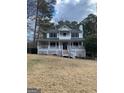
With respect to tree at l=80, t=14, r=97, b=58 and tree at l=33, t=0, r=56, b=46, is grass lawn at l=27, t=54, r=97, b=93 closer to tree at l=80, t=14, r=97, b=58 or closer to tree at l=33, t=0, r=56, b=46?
tree at l=80, t=14, r=97, b=58

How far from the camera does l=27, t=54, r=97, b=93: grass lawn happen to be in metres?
2.24

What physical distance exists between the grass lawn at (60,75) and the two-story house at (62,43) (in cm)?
5

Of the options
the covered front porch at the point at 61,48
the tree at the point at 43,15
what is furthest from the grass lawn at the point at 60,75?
the tree at the point at 43,15

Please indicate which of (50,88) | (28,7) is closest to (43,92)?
(50,88)

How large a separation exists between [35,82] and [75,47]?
1.12 ft

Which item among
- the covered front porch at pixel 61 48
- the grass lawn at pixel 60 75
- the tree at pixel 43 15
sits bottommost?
the grass lawn at pixel 60 75

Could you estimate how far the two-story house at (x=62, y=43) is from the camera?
2.29m

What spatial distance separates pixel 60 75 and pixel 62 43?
21cm

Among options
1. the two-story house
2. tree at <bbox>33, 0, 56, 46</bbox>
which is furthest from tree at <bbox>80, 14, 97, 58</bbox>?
tree at <bbox>33, 0, 56, 46</bbox>

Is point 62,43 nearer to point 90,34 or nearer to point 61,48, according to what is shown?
point 61,48

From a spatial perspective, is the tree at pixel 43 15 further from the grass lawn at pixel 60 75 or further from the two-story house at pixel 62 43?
the grass lawn at pixel 60 75
